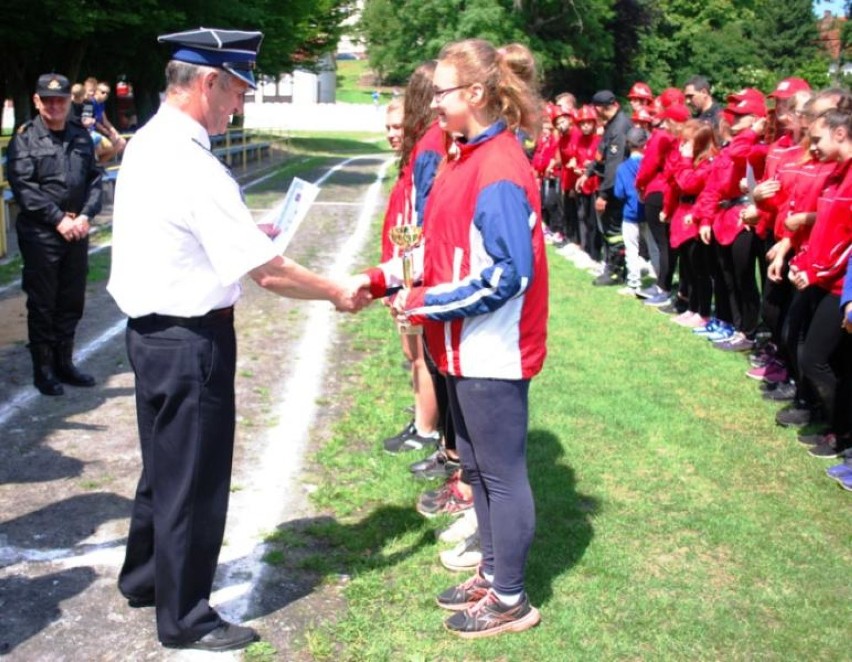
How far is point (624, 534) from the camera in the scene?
493cm

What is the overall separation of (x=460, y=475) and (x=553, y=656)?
158 cm

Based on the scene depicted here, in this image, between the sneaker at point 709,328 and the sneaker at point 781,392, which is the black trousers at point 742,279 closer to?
the sneaker at point 709,328

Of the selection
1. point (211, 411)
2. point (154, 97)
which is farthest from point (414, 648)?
point (154, 97)

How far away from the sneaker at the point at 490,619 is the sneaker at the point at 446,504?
40.5 inches

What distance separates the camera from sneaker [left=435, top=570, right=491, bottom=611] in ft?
13.7

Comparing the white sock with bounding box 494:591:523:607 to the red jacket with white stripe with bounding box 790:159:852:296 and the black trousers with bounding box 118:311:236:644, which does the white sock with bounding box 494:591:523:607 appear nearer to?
the black trousers with bounding box 118:311:236:644

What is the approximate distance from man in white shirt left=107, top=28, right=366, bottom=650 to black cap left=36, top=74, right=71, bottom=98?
3.76m

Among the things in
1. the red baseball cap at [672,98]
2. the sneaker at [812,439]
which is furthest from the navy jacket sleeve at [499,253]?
the red baseball cap at [672,98]

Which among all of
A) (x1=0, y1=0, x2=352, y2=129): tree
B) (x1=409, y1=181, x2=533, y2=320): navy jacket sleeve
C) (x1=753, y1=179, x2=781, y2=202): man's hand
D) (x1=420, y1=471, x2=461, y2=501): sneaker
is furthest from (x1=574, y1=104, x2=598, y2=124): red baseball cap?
(x1=0, y1=0, x2=352, y2=129): tree

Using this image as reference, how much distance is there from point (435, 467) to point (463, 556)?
1.11 meters

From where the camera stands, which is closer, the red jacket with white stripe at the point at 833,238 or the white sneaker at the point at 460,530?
the white sneaker at the point at 460,530

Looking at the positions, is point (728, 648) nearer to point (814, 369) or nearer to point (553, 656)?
point (553, 656)

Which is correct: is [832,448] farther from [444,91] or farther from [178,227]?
[178,227]

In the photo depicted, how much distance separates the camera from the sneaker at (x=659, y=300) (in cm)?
1053
